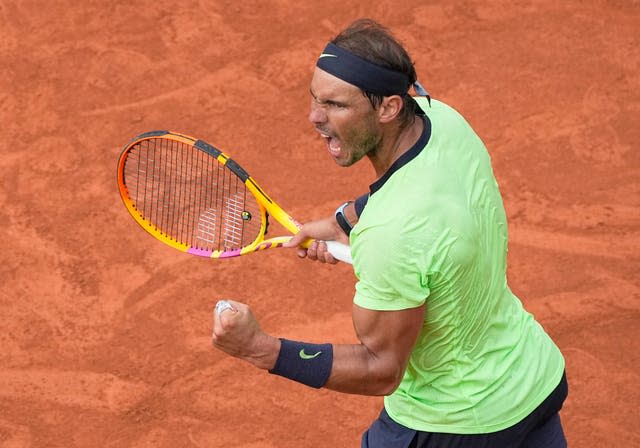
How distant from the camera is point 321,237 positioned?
397 centimetres

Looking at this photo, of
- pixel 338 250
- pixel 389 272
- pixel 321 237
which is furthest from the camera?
pixel 321 237

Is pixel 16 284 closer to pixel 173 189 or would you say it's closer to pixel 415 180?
pixel 173 189

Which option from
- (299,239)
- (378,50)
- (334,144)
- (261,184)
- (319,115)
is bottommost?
(261,184)

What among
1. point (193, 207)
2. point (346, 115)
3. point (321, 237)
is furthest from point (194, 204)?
point (346, 115)

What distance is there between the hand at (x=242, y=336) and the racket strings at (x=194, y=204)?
164 centimetres

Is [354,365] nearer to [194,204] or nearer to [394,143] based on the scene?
[394,143]

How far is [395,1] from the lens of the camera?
740cm

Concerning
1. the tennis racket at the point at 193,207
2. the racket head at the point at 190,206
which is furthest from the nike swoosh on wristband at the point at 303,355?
the racket head at the point at 190,206

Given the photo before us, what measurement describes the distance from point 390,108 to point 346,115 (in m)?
0.14

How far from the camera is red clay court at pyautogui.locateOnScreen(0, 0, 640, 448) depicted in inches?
195

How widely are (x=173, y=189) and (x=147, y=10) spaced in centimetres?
283

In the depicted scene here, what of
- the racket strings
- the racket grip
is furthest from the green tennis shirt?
the racket strings

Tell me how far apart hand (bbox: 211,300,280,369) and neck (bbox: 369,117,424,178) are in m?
0.63

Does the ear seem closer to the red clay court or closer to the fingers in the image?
the fingers
